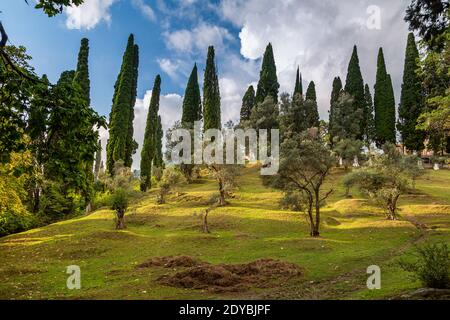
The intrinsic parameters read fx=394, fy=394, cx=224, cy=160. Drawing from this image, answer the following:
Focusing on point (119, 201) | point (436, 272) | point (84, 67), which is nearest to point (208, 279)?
point (436, 272)

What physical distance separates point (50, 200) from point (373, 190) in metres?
39.7

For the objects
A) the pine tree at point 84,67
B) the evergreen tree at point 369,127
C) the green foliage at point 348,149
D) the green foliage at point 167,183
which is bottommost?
the green foliage at point 167,183

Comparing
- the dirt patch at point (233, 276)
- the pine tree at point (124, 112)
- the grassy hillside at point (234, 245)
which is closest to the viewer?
the grassy hillside at point (234, 245)

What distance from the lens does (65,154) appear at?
8812 millimetres

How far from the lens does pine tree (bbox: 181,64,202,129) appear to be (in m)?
72.6

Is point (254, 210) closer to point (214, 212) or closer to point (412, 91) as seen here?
point (214, 212)

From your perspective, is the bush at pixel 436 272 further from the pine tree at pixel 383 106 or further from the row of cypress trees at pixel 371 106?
the pine tree at pixel 383 106

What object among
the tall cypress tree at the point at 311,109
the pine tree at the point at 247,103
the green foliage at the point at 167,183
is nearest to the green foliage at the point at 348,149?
the tall cypress tree at the point at 311,109

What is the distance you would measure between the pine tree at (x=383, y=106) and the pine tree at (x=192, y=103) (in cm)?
3312

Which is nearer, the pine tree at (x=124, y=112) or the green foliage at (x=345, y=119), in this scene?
the pine tree at (x=124, y=112)

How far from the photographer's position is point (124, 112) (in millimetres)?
61062

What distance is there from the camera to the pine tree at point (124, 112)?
196 feet

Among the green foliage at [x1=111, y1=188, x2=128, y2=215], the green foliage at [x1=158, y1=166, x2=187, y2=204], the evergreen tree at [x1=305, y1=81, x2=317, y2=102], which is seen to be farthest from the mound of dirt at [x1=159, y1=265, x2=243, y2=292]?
the evergreen tree at [x1=305, y1=81, x2=317, y2=102]

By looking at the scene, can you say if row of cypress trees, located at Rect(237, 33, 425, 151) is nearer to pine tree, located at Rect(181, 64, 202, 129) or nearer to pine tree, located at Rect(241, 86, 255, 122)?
pine tree, located at Rect(241, 86, 255, 122)
